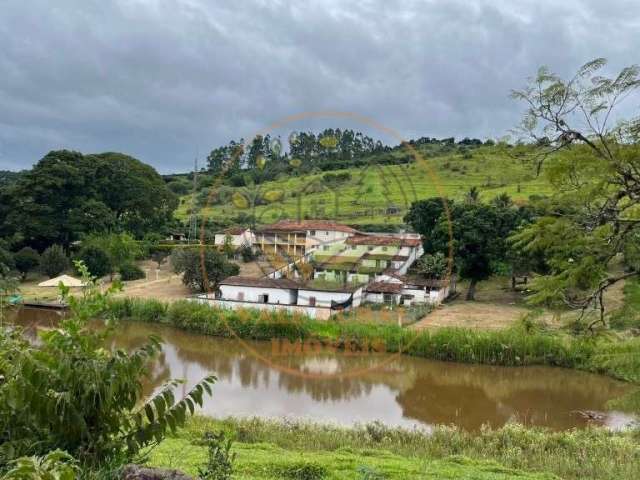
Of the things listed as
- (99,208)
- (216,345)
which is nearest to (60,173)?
(99,208)

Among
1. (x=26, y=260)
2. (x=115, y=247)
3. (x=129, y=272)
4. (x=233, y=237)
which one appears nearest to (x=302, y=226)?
(x=233, y=237)

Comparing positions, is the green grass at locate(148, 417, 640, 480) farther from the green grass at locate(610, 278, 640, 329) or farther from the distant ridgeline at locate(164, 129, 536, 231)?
the distant ridgeline at locate(164, 129, 536, 231)

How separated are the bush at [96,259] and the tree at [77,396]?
2289cm

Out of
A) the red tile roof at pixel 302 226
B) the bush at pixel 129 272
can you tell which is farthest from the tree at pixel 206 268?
the red tile roof at pixel 302 226

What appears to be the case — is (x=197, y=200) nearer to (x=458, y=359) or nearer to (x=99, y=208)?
(x=99, y=208)

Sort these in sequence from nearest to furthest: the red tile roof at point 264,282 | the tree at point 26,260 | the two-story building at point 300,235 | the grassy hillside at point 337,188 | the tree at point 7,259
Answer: the grassy hillside at point 337,188 < the two-story building at point 300,235 < the red tile roof at point 264,282 < the tree at point 7,259 < the tree at point 26,260

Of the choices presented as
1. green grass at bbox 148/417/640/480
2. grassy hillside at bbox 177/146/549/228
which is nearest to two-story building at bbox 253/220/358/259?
grassy hillside at bbox 177/146/549/228

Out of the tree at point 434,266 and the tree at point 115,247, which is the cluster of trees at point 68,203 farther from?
the tree at point 434,266

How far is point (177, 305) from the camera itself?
58.2 ft

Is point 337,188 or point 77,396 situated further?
point 337,188

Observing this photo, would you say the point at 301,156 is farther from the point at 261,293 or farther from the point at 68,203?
the point at 68,203

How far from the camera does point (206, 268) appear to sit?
22000mm

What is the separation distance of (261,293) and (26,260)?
1450 centimetres

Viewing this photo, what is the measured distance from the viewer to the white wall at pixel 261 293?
57.7 feet
